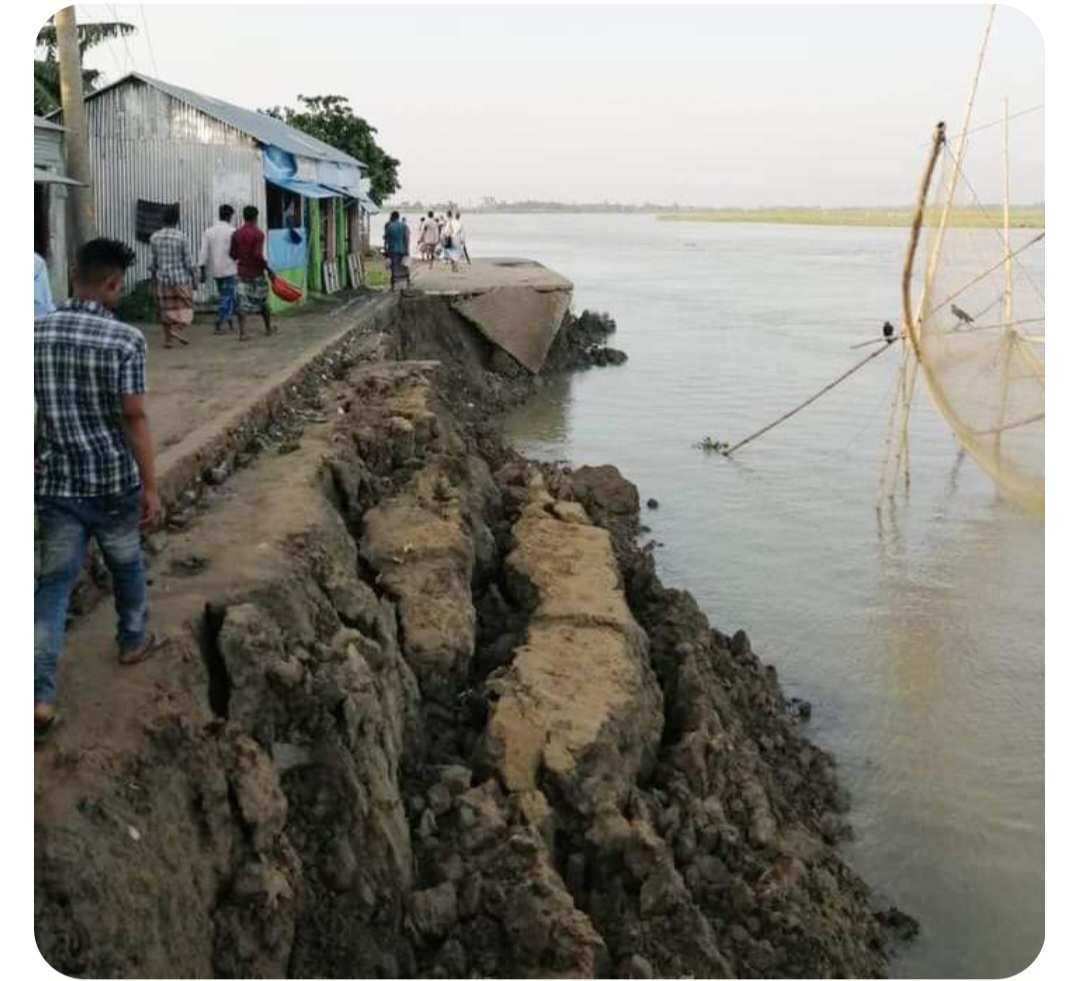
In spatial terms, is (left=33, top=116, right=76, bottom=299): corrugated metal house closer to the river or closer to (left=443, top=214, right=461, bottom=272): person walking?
the river

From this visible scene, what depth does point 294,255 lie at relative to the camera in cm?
1805

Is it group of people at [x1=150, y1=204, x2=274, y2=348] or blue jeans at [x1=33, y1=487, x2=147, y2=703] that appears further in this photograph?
group of people at [x1=150, y1=204, x2=274, y2=348]

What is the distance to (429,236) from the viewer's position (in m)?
28.2

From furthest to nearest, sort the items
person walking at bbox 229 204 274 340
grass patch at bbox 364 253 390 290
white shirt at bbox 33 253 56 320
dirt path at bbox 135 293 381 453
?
grass patch at bbox 364 253 390 290 → person walking at bbox 229 204 274 340 → dirt path at bbox 135 293 381 453 → white shirt at bbox 33 253 56 320

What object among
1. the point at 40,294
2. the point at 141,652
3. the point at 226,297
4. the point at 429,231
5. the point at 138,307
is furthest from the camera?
the point at 429,231

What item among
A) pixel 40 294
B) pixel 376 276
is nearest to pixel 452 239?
pixel 376 276

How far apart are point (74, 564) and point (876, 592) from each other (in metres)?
8.83

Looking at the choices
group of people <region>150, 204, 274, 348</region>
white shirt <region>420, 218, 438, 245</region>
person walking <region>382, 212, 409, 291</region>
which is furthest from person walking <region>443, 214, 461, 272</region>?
group of people <region>150, 204, 274, 348</region>

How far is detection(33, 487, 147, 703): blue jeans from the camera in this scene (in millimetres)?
3854

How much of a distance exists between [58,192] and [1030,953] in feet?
39.2

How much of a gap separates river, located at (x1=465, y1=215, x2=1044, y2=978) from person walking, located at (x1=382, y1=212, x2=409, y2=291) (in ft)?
11.7

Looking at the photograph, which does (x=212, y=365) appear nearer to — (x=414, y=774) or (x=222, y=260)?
(x=222, y=260)

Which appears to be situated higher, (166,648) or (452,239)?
(452,239)

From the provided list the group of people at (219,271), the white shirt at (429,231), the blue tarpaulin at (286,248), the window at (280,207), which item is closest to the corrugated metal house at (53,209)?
the group of people at (219,271)
